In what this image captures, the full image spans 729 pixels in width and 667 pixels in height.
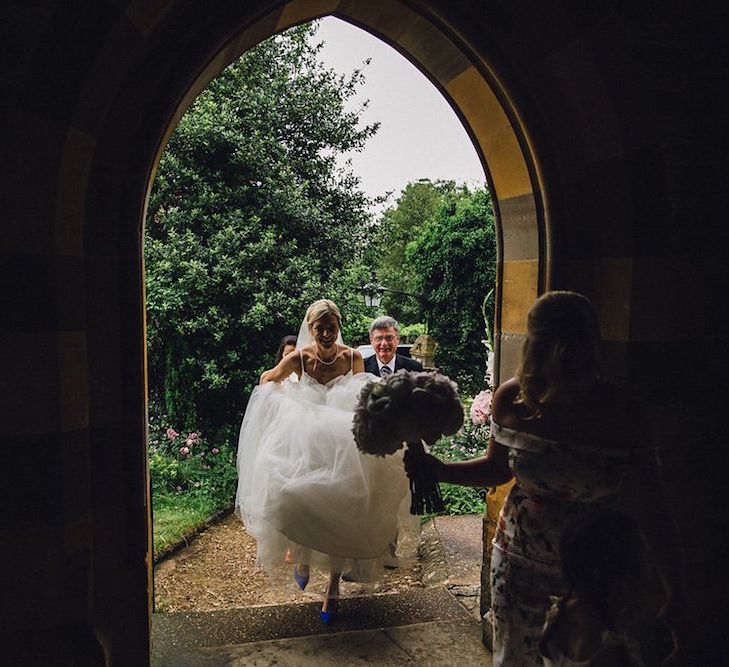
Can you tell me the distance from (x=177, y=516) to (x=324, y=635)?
102 inches

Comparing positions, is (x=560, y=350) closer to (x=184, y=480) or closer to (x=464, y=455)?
(x=464, y=455)

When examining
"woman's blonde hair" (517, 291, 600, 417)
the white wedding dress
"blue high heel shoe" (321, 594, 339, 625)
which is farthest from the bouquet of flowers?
"blue high heel shoe" (321, 594, 339, 625)

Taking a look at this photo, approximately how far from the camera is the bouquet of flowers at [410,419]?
207 cm

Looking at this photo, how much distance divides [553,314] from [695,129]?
1198 mm

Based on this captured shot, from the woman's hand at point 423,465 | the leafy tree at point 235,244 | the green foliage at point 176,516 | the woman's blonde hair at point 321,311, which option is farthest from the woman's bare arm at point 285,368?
the leafy tree at point 235,244

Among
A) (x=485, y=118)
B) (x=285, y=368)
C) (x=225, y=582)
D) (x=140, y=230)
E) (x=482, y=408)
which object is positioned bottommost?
(x=225, y=582)

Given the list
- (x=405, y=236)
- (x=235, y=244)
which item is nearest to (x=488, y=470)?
(x=235, y=244)

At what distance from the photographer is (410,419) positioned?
2072 millimetres

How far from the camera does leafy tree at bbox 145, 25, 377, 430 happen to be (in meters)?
6.76

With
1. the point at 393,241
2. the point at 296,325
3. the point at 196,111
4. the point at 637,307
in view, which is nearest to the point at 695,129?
the point at 637,307

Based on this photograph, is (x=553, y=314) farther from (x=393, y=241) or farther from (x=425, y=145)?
(x=425, y=145)

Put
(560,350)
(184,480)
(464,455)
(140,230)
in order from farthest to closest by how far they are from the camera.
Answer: (464,455), (184,480), (140,230), (560,350)

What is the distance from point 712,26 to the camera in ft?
7.55

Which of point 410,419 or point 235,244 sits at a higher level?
point 235,244
